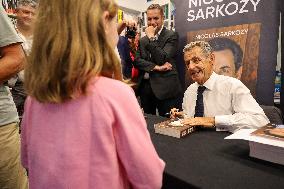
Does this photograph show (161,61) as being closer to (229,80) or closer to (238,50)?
(238,50)

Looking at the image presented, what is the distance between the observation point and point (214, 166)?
3.49ft

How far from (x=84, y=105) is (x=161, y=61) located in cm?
257

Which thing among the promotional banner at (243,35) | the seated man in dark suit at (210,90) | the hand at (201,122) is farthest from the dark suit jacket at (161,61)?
the hand at (201,122)

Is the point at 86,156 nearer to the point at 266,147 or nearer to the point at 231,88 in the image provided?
the point at 266,147

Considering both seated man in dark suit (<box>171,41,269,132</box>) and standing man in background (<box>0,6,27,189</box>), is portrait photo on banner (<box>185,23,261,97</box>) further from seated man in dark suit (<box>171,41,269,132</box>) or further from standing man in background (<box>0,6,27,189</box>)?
standing man in background (<box>0,6,27,189</box>)

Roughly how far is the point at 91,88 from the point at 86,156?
0.60ft

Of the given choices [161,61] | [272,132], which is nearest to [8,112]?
[272,132]

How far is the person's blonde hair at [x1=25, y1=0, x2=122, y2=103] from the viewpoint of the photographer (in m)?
0.65

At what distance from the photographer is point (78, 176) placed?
0.70 meters

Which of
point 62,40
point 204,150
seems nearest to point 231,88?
point 204,150

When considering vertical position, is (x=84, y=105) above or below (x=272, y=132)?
above

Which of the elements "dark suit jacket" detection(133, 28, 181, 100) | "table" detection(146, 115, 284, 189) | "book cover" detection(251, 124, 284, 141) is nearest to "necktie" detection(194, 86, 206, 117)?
"table" detection(146, 115, 284, 189)

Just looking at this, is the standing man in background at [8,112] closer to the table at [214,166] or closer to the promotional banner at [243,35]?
the table at [214,166]

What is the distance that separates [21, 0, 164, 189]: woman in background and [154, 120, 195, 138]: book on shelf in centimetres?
74
